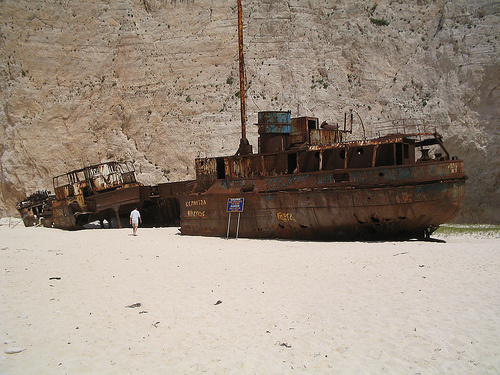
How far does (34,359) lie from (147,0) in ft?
123

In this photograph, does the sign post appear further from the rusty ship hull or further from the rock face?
the rock face

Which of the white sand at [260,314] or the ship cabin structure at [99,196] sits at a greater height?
the ship cabin structure at [99,196]

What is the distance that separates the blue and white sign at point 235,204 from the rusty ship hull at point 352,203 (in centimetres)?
16

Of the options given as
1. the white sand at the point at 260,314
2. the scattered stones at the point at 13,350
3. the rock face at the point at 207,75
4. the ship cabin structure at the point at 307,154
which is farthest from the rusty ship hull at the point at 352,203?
the rock face at the point at 207,75

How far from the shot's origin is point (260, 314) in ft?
19.8

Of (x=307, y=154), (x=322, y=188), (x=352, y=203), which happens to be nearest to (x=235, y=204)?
(x=307, y=154)

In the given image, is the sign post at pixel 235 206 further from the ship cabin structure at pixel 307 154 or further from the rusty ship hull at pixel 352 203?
the ship cabin structure at pixel 307 154

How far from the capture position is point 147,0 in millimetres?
36625

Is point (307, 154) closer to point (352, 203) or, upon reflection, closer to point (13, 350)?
point (352, 203)

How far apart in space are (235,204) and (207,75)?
20.1 m

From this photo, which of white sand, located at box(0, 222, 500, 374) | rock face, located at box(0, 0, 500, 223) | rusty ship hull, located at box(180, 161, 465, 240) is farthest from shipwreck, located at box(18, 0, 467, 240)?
rock face, located at box(0, 0, 500, 223)

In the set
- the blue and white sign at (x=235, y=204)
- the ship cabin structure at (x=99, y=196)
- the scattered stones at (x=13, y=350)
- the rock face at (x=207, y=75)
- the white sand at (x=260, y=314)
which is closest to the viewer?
the white sand at (x=260, y=314)

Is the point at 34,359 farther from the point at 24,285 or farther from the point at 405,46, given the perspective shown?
the point at 405,46

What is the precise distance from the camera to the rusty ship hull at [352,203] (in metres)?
12.0
